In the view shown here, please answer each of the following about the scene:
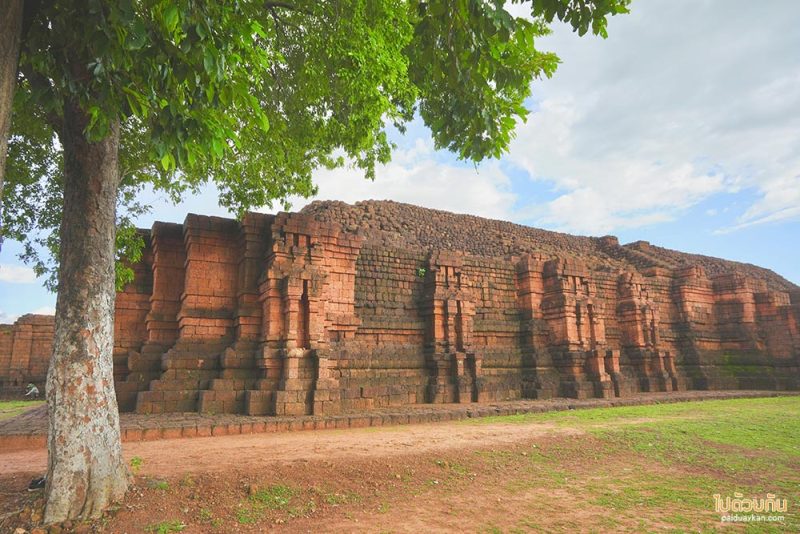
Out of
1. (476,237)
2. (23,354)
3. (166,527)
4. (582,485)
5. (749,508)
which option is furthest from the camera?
(476,237)

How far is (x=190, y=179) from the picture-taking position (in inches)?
423

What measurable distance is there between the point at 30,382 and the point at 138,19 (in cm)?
1994

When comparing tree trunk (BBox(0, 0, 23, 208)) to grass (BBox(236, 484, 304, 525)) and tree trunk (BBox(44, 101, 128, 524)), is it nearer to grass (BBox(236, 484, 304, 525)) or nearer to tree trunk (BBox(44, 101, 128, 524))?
tree trunk (BBox(44, 101, 128, 524))

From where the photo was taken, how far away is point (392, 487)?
4.95 meters

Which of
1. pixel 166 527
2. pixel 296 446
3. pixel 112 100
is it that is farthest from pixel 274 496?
pixel 112 100

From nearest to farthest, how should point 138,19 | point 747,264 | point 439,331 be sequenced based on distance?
point 138,19, point 439,331, point 747,264

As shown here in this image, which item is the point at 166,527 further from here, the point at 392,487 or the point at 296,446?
the point at 296,446

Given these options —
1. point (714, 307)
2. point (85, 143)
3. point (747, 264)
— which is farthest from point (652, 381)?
point (747, 264)

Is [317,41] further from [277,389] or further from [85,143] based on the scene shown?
[277,389]

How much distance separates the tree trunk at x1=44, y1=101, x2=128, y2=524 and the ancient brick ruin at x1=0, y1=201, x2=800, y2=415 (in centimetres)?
486

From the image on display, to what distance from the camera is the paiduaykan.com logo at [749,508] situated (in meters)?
4.15

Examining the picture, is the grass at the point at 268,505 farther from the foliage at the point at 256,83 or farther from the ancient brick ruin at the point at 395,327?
the ancient brick ruin at the point at 395,327

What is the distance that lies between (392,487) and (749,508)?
3.19 meters

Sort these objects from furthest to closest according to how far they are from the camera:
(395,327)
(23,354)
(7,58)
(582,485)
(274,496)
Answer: (23,354) < (395,327) < (582,485) < (274,496) < (7,58)
